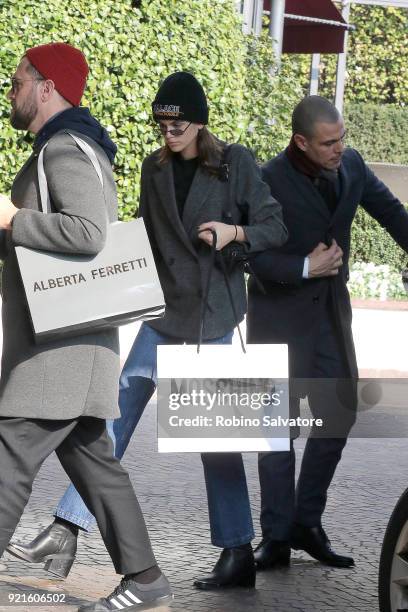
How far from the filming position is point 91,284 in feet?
13.5

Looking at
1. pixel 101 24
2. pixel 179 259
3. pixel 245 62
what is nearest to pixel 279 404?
pixel 179 259

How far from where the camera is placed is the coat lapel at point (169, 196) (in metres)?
4.89

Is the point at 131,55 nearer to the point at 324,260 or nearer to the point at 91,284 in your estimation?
the point at 324,260

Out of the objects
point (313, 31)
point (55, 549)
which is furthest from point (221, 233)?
point (313, 31)

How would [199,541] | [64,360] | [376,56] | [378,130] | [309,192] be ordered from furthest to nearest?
[376,56] < [378,130] < [199,541] < [309,192] < [64,360]

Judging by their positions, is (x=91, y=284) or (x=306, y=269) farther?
(x=306, y=269)

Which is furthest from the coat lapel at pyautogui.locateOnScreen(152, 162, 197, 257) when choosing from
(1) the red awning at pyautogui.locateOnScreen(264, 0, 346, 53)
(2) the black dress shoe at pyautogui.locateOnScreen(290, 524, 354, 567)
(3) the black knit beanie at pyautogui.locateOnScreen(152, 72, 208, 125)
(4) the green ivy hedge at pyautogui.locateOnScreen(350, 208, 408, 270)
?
(4) the green ivy hedge at pyautogui.locateOnScreen(350, 208, 408, 270)

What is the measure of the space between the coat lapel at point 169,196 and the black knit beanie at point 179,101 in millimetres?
207

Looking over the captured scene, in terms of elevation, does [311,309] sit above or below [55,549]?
above

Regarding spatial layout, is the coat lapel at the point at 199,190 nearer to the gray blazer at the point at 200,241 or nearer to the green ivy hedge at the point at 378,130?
the gray blazer at the point at 200,241

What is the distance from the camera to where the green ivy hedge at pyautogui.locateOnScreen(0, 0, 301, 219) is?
12.3 m

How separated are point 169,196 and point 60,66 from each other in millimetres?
803

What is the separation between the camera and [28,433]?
4.20 m

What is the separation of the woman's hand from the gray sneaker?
1152mm
